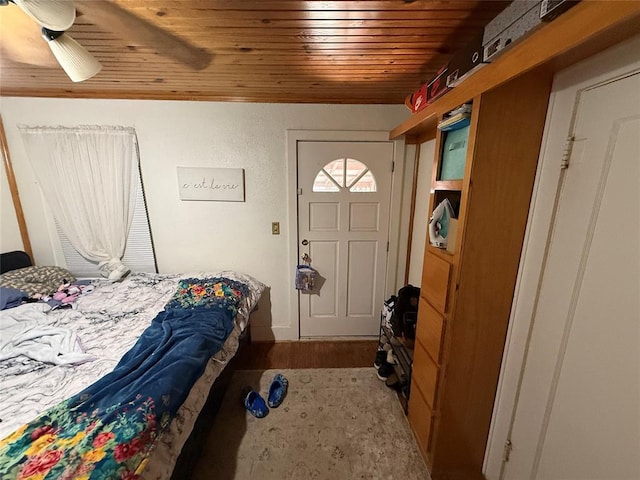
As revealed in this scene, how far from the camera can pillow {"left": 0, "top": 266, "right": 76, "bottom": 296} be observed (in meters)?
1.89

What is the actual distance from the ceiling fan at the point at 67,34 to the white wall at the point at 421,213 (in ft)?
5.47

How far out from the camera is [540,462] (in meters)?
1.07

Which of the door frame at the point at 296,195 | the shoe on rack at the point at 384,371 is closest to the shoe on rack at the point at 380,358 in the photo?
the shoe on rack at the point at 384,371

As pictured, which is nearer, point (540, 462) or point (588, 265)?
point (588, 265)

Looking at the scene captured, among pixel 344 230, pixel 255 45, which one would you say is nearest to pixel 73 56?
pixel 255 45

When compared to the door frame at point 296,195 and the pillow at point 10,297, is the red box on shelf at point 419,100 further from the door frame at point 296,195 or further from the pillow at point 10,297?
the pillow at point 10,297

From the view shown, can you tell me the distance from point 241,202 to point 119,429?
1748 millimetres

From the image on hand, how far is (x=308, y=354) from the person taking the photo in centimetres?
238

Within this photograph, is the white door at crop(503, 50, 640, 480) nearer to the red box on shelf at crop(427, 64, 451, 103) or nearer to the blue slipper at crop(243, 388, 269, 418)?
the red box on shelf at crop(427, 64, 451, 103)

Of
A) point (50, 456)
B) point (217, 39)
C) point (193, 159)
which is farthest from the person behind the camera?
point (193, 159)

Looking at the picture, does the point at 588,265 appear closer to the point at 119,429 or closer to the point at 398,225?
the point at 398,225

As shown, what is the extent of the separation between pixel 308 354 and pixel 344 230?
3.99 ft

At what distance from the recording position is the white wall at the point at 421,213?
2.05m

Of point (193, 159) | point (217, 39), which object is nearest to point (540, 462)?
point (217, 39)
